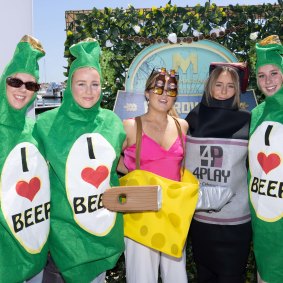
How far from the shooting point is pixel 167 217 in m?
2.48

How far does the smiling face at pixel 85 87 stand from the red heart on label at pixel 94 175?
41 cm

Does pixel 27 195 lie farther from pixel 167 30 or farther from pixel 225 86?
pixel 167 30

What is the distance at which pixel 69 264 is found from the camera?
94.1 inches

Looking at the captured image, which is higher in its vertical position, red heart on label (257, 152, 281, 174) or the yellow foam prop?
red heart on label (257, 152, 281, 174)

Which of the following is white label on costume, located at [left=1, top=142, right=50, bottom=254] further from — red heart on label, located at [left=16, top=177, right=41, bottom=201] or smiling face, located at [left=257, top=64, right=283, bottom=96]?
smiling face, located at [left=257, top=64, right=283, bottom=96]

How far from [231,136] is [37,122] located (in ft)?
4.51

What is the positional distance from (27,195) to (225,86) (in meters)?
1.60

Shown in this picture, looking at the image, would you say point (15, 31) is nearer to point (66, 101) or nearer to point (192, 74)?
point (66, 101)

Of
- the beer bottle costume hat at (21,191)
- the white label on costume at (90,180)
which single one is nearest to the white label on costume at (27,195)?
the beer bottle costume hat at (21,191)

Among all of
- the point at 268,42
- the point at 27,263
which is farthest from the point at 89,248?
the point at 268,42

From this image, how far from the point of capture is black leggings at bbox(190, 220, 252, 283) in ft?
8.98

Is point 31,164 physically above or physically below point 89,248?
above

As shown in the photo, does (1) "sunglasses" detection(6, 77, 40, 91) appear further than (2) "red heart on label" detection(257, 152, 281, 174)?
No

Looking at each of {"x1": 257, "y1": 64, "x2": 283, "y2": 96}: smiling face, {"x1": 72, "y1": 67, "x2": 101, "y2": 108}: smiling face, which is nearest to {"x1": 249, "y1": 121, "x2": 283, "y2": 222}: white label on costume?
{"x1": 257, "y1": 64, "x2": 283, "y2": 96}: smiling face
